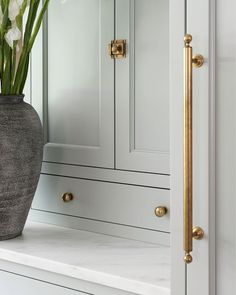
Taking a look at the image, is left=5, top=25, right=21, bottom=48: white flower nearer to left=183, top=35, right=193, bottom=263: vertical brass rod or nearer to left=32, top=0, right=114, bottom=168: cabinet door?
left=32, top=0, right=114, bottom=168: cabinet door

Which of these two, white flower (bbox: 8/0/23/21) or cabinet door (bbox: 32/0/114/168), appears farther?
cabinet door (bbox: 32/0/114/168)

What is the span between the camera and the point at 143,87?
69.9 inches

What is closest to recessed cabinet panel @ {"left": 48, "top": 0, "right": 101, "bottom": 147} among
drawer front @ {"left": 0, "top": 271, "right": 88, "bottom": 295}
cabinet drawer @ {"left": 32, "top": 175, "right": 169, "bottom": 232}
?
cabinet drawer @ {"left": 32, "top": 175, "right": 169, "bottom": 232}

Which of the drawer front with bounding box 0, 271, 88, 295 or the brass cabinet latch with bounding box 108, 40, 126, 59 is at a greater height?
the brass cabinet latch with bounding box 108, 40, 126, 59

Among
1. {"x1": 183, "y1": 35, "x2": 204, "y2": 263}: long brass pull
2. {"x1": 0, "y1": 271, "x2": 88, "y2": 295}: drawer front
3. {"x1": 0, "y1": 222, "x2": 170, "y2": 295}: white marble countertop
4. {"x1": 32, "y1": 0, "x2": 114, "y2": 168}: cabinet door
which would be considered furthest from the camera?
{"x1": 32, "y1": 0, "x2": 114, "y2": 168}: cabinet door

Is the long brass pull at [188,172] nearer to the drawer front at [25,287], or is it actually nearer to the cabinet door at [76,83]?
the drawer front at [25,287]

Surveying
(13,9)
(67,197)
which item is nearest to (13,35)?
(13,9)

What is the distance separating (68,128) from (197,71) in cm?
80

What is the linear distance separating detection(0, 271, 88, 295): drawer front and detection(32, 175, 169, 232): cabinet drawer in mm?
317

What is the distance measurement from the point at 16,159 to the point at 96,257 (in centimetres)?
33

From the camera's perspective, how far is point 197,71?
121cm

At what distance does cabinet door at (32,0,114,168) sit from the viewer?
1.86 meters

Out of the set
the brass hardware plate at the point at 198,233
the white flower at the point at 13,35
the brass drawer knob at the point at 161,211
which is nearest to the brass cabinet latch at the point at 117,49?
the white flower at the point at 13,35

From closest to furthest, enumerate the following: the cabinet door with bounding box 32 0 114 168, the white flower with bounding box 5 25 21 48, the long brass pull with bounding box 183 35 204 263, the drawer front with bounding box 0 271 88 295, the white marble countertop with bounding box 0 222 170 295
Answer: the long brass pull with bounding box 183 35 204 263, the white marble countertop with bounding box 0 222 170 295, the drawer front with bounding box 0 271 88 295, the white flower with bounding box 5 25 21 48, the cabinet door with bounding box 32 0 114 168
